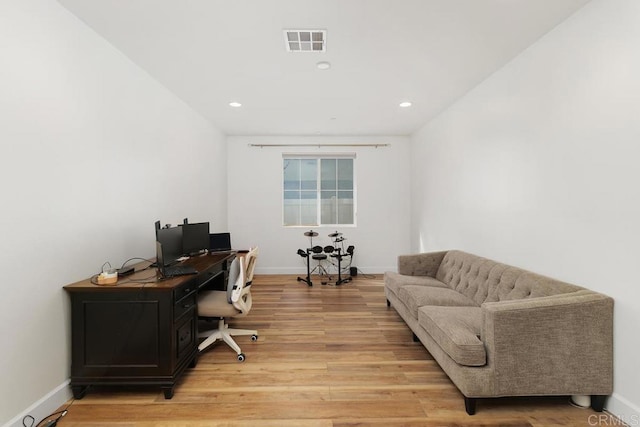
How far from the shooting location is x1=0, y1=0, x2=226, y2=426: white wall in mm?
1722

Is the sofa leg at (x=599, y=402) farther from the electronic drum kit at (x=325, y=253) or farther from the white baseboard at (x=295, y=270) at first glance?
the white baseboard at (x=295, y=270)

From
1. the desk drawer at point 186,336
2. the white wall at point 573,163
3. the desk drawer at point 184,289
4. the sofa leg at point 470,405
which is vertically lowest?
the sofa leg at point 470,405

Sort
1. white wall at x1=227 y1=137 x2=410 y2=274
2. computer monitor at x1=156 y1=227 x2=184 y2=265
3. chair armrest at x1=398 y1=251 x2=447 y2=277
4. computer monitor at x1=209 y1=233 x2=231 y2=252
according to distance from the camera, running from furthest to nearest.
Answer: white wall at x1=227 y1=137 x2=410 y2=274 → computer monitor at x1=209 y1=233 x2=231 y2=252 → chair armrest at x1=398 y1=251 x2=447 y2=277 → computer monitor at x1=156 y1=227 x2=184 y2=265

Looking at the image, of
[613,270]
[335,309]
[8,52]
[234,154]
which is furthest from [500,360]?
[234,154]

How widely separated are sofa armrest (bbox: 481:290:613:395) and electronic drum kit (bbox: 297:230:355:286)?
11.2 feet

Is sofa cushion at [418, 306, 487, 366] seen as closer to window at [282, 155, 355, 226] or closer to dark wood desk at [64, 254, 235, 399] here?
dark wood desk at [64, 254, 235, 399]

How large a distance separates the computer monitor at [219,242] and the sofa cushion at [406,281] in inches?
91.3

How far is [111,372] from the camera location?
211 centimetres

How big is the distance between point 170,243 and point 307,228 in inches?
132

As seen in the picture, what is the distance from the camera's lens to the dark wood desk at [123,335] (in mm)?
2094

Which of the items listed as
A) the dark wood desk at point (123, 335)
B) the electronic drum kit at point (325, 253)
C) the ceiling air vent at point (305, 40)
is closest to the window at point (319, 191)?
the electronic drum kit at point (325, 253)

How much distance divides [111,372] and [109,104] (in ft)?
7.07

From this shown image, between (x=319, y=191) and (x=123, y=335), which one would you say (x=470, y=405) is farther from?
(x=319, y=191)

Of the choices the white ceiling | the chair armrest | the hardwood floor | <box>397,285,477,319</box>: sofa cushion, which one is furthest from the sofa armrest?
the white ceiling
